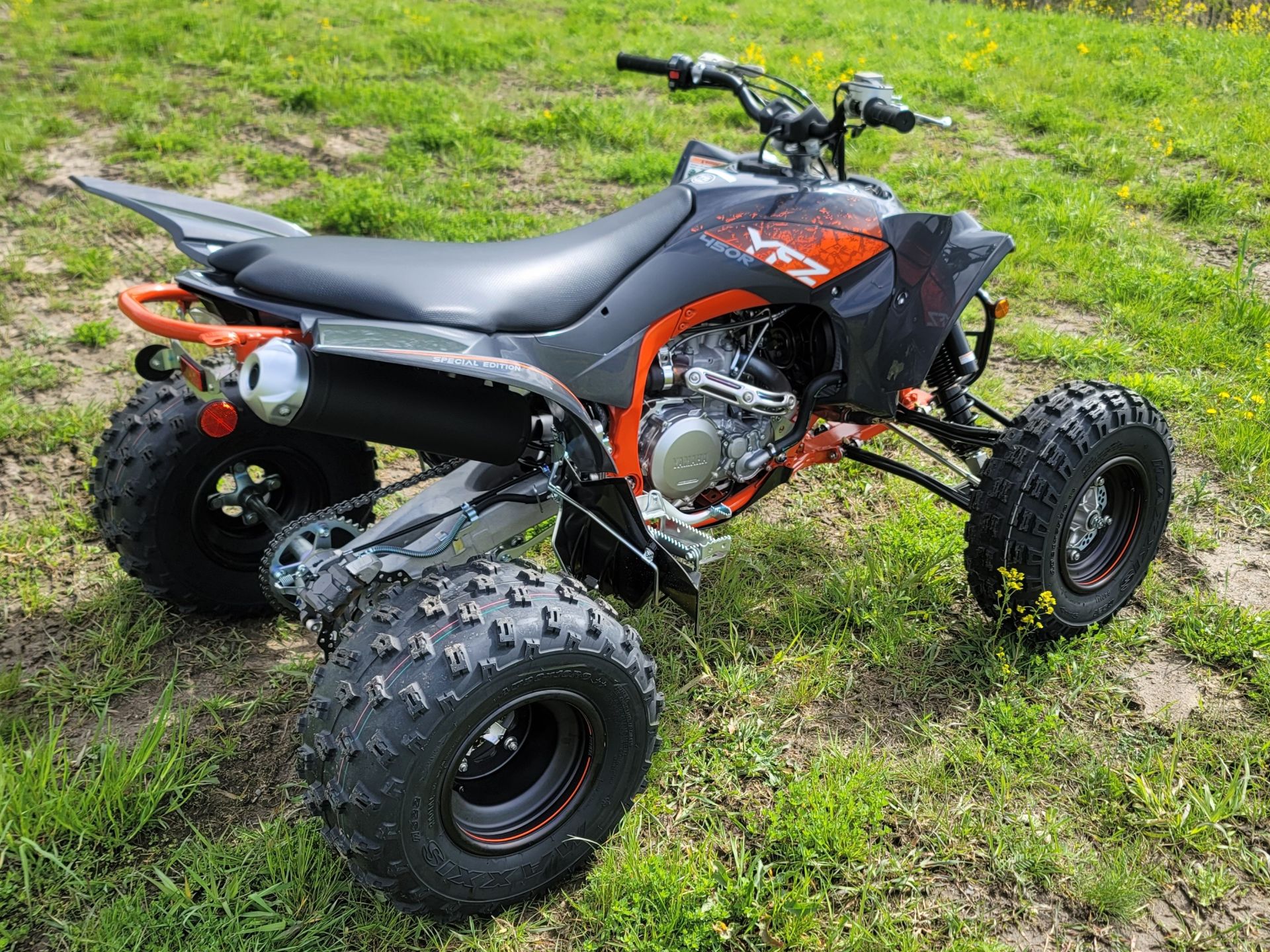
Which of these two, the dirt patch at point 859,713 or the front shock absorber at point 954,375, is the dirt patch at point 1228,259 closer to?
the front shock absorber at point 954,375

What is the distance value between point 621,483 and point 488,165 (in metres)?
4.75

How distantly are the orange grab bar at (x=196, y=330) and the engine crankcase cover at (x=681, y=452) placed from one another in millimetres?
1013

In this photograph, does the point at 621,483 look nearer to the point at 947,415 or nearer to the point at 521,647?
the point at 521,647

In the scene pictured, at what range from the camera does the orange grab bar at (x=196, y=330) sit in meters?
2.10

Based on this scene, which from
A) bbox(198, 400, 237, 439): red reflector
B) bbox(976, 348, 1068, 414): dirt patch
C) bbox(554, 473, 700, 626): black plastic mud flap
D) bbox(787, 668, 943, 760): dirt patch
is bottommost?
bbox(787, 668, 943, 760): dirt patch

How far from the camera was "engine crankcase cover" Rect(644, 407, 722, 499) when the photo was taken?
286cm

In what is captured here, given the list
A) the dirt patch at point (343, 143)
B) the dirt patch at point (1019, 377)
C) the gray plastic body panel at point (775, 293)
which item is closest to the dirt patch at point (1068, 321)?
the dirt patch at point (1019, 377)

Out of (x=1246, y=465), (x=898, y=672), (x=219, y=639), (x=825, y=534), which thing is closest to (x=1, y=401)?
(x=219, y=639)

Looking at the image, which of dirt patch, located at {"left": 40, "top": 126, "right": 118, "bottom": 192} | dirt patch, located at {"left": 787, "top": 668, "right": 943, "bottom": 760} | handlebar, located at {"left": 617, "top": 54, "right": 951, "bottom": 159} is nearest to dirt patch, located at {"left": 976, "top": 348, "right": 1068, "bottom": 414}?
dirt patch, located at {"left": 787, "top": 668, "right": 943, "bottom": 760}

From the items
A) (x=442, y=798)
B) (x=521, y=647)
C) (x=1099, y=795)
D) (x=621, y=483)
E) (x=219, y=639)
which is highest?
(x=621, y=483)

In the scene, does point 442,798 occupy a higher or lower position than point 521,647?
lower

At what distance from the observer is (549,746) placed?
2646 millimetres

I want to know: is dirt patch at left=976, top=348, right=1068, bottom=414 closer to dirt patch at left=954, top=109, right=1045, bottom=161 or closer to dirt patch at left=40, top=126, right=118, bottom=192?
dirt patch at left=954, top=109, right=1045, bottom=161

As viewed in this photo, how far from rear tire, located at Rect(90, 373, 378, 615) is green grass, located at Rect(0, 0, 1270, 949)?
0.22 meters
